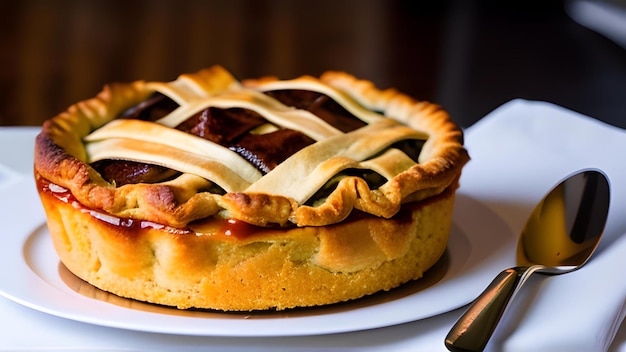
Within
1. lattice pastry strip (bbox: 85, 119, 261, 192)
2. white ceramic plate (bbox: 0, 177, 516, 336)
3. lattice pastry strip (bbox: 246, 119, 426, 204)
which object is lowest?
white ceramic plate (bbox: 0, 177, 516, 336)

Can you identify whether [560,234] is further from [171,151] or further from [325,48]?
[325,48]

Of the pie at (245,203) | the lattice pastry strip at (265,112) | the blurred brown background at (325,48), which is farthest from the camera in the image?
the blurred brown background at (325,48)

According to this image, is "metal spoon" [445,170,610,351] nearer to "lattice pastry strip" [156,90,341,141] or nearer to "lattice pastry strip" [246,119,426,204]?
"lattice pastry strip" [246,119,426,204]

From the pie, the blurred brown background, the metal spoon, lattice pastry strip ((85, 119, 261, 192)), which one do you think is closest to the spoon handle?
the metal spoon

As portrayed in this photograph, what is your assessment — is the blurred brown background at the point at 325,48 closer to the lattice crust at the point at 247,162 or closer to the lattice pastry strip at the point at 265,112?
the lattice crust at the point at 247,162

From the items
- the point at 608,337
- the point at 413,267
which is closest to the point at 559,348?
the point at 608,337

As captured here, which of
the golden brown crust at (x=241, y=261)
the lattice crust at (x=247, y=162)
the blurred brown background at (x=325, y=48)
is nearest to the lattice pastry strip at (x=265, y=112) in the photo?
the lattice crust at (x=247, y=162)

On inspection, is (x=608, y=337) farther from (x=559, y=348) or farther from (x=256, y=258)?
(x=256, y=258)
